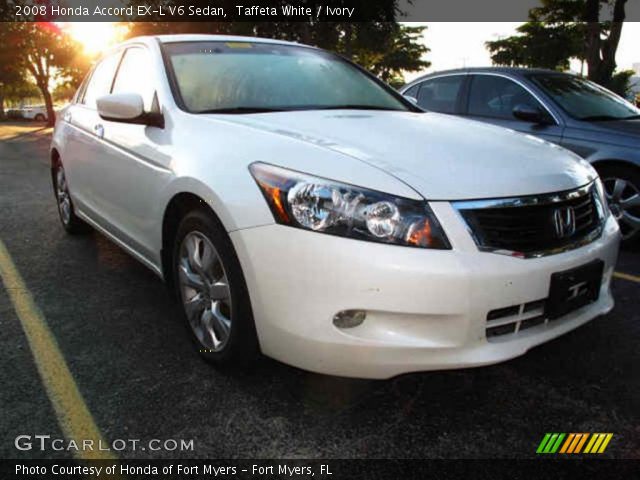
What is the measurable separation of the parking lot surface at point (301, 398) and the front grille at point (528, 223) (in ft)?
2.22

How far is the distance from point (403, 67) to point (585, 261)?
62.8m

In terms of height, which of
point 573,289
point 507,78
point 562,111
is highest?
point 507,78

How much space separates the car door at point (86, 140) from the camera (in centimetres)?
367

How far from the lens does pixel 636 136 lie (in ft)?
14.3

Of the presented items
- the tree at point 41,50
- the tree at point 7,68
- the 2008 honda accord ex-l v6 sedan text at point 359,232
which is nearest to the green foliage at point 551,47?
the tree at point 41,50

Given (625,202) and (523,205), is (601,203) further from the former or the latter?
(625,202)

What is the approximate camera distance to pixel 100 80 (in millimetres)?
4062

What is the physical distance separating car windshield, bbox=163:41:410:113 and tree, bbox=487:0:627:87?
56.5 feet

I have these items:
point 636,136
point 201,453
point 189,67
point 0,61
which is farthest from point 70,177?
point 0,61

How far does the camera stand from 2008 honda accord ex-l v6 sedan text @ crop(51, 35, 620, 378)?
1.90 m

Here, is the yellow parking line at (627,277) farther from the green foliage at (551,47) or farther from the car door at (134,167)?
the green foliage at (551,47)

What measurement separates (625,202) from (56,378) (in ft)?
13.8

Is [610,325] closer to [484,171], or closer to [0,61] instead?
[484,171]

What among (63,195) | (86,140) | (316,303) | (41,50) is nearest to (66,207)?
(63,195)
